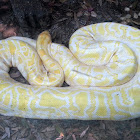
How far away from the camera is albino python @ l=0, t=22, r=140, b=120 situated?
2.52 metres

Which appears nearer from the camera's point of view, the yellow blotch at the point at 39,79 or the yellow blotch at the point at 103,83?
the yellow blotch at the point at 103,83

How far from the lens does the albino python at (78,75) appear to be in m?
2.52

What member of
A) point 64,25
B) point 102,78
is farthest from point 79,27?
point 102,78

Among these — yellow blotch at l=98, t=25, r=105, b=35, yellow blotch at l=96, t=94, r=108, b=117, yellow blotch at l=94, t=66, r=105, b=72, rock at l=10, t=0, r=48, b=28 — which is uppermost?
rock at l=10, t=0, r=48, b=28

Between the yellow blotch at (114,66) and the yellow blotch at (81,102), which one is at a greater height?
the yellow blotch at (114,66)

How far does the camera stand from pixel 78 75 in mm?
2863

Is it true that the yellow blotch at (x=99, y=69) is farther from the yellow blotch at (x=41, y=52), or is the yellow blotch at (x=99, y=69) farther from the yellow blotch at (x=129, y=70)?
the yellow blotch at (x=41, y=52)

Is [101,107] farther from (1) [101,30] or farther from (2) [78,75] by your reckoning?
(1) [101,30]

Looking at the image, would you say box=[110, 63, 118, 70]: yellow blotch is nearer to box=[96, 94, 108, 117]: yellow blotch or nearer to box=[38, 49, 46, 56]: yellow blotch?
box=[96, 94, 108, 117]: yellow blotch

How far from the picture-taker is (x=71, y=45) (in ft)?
10.5

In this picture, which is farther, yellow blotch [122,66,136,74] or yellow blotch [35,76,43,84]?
yellow blotch [35,76,43,84]

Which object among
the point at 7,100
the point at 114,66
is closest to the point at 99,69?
the point at 114,66

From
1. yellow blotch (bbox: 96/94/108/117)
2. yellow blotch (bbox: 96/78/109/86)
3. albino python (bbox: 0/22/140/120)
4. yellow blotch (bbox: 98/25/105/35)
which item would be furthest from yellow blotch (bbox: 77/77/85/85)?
yellow blotch (bbox: 98/25/105/35)

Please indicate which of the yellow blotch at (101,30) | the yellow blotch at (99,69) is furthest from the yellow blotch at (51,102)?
the yellow blotch at (101,30)
